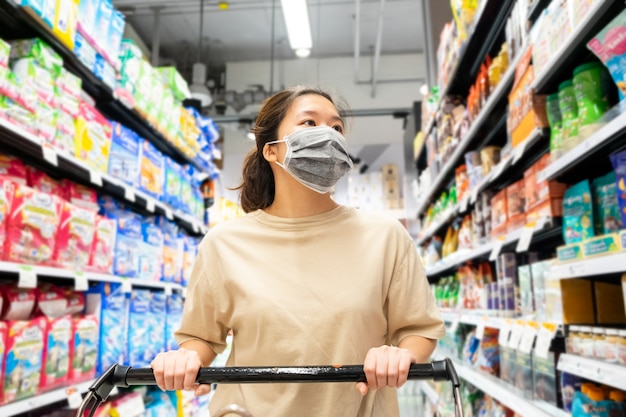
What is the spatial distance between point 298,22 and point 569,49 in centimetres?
428

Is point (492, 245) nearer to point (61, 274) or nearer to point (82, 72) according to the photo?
point (61, 274)

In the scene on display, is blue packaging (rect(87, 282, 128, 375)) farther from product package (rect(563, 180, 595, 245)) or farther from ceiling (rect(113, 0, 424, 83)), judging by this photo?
ceiling (rect(113, 0, 424, 83))

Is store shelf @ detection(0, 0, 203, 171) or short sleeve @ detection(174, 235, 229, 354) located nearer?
short sleeve @ detection(174, 235, 229, 354)

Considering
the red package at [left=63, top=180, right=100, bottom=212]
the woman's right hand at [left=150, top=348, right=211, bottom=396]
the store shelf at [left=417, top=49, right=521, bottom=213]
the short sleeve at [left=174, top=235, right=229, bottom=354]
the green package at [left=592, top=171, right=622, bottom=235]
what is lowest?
the woman's right hand at [left=150, top=348, right=211, bottom=396]

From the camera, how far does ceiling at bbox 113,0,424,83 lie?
7.65m

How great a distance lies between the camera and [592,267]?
4.72 feet

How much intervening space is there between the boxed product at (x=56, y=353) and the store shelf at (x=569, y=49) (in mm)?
2253

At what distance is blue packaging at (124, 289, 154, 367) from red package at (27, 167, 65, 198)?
93 centimetres

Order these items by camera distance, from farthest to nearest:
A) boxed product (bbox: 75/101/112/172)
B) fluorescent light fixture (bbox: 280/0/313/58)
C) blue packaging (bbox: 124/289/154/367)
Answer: fluorescent light fixture (bbox: 280/0/313/58), blue packaging (bbox: 124/289/154/367), boxed product (bbox: 75/101/112/172)

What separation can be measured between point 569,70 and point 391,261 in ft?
3.67

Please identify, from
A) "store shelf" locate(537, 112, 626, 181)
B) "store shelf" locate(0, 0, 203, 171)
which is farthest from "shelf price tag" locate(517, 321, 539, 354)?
"store shelf" locate(0, 0, 203, 171)

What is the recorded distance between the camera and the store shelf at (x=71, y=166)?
77.5 inches

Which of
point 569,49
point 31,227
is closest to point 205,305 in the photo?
point 31,227

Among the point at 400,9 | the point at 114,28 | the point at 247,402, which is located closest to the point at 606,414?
the point at 247,402
